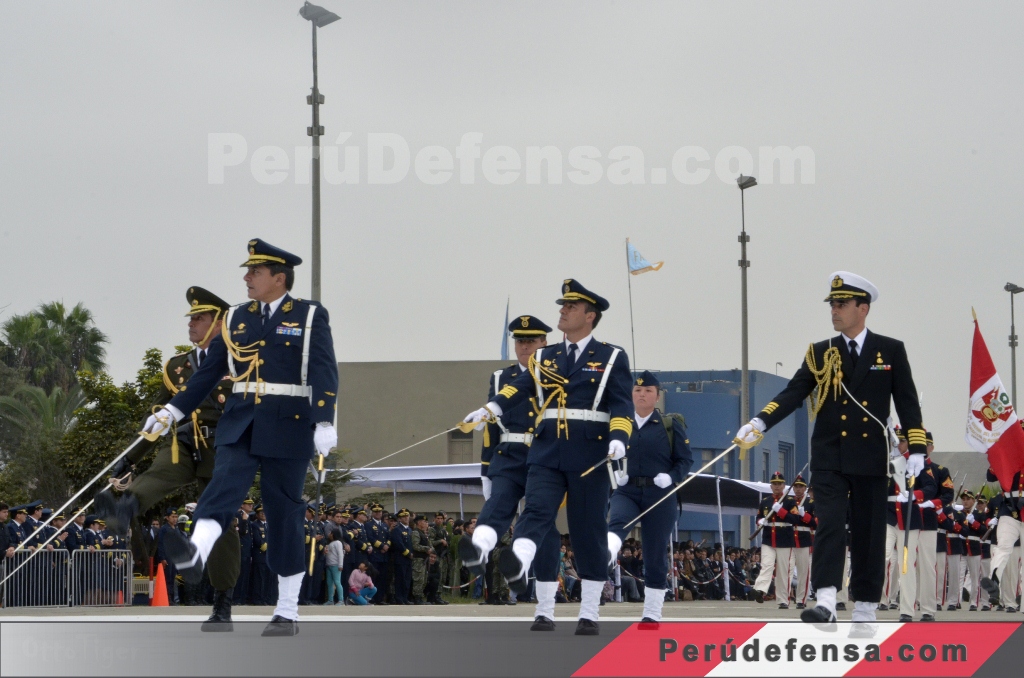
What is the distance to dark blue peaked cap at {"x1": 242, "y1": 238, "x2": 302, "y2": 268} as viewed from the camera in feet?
29.8

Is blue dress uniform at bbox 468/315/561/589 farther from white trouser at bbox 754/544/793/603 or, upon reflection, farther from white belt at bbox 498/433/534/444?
white trouser at bbox 754/544/793/603

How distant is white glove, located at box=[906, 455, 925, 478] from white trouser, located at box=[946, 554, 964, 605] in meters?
12.9

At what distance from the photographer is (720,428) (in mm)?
57812

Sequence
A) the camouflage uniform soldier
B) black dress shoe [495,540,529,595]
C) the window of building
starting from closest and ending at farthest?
black dress shoe [495,540,529,595] < the camouflage uniform soldier < the window of building

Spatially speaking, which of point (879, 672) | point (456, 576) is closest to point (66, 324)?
point (456, 576)

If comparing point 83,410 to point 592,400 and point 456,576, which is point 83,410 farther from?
point 592,400

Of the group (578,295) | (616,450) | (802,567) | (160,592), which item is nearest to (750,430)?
(616,450)

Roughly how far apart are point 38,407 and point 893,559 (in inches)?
1427

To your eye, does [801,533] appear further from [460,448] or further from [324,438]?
[460,448]

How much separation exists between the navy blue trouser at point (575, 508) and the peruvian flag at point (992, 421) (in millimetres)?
8057

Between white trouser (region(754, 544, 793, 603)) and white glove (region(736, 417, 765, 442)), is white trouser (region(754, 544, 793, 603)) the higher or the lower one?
the lower one

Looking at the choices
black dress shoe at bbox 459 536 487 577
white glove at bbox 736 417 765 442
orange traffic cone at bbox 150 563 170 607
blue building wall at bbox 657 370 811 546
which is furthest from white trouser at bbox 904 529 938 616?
blue building wall at bbox 657 370 811 546

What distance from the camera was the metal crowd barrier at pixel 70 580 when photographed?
18797 mm

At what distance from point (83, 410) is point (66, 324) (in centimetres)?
2145
